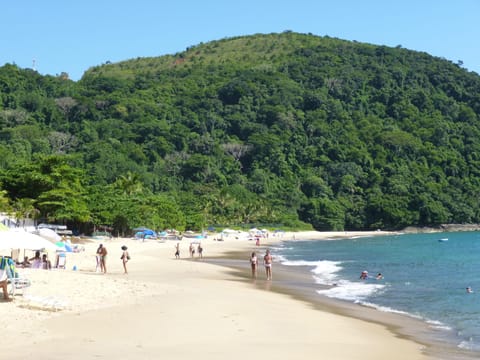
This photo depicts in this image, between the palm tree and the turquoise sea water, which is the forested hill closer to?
the palm tree

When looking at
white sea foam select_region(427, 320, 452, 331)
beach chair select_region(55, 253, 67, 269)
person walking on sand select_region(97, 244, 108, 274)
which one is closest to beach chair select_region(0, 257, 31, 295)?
person walking on sand select_region(97, 244, 108, 274)

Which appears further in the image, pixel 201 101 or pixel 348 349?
pixel 201 101

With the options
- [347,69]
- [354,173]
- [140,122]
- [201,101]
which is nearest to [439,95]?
[347,69]

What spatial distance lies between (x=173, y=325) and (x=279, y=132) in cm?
13910

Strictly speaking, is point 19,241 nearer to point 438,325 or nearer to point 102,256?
point 102,256

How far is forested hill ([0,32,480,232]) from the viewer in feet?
394

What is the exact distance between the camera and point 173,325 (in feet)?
43.8

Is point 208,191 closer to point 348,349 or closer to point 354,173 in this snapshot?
point 354,173

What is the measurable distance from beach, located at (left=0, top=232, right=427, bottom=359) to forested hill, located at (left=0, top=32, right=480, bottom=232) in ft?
206

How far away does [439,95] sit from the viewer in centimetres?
16788

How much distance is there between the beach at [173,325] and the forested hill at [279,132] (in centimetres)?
6266

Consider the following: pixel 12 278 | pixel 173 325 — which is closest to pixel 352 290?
pixel 173 325

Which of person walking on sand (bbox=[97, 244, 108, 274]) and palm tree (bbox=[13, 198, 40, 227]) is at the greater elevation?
palm tree (bbox=[13, 198, 40, 227])

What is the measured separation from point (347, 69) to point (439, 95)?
26.3 meters
